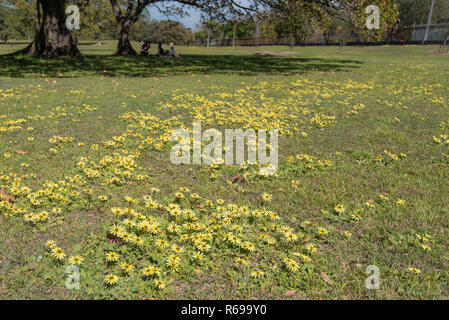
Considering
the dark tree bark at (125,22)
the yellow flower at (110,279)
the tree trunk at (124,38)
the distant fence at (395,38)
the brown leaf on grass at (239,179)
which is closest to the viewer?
the yellow flower at (110,279)

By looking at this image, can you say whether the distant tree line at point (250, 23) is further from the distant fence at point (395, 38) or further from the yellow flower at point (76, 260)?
the yellow flower at point (76, 260)

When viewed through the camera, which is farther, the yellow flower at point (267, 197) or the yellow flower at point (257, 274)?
the yellow flower at point (267, 197)

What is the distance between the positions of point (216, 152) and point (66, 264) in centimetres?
348

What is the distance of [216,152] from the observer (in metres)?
5.98

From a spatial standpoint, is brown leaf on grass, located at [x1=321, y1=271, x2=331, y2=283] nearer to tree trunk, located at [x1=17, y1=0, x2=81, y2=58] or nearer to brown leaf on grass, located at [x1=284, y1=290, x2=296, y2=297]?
brown leaf on grass, located at [x1=284, y1=290, x2=296, y2=297]

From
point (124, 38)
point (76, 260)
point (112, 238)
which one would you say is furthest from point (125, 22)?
point (76, 260)

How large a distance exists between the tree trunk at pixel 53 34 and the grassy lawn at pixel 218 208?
13362 mm

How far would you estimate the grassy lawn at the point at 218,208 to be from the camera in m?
2.93

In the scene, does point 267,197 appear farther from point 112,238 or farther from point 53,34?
point 53,34

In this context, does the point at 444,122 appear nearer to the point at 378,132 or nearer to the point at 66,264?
the point at 378,132

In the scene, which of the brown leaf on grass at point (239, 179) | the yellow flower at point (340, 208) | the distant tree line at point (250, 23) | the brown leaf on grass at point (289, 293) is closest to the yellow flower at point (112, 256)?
the brown leaf on grass at point (289, 293)

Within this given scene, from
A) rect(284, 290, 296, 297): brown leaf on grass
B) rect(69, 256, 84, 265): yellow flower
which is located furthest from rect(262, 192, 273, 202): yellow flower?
rect(69, 256, 84, 265): yellow flower

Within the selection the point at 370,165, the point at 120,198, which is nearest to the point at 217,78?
the point at 370,165

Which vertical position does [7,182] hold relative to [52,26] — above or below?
below
